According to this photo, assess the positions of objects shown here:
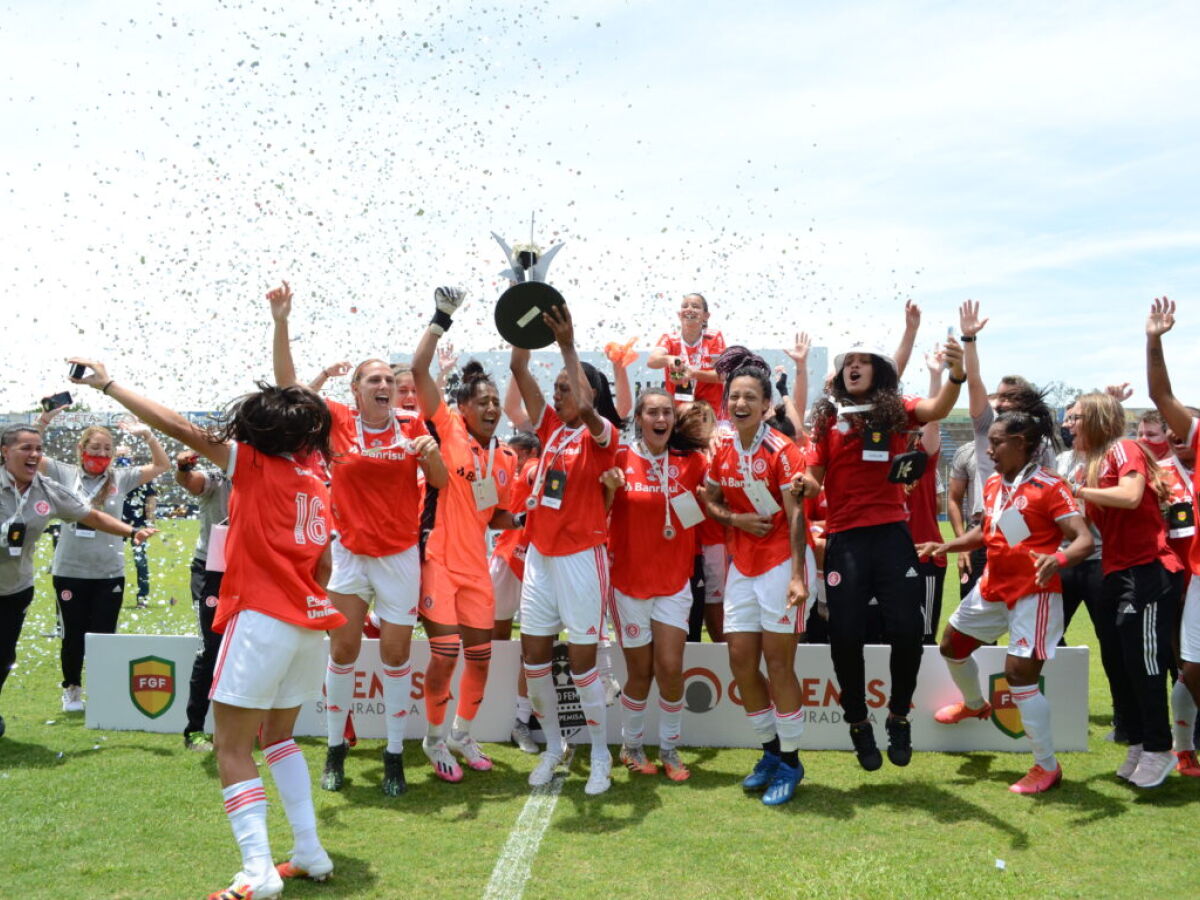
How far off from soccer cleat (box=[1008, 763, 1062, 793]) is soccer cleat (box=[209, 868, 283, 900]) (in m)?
4.14

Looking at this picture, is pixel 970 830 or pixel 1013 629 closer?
pixel 970 830

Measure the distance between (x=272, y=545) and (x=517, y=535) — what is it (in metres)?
3.16

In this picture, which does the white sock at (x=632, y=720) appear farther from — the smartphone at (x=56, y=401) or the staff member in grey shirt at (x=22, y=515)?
the smartphone at (x=56, y=401)

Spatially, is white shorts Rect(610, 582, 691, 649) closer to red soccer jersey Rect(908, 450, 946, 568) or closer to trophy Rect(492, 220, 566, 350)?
trophy Rect(492, 220, 566, 350)

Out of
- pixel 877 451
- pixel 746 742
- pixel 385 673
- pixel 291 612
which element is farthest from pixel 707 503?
pixel 291 612

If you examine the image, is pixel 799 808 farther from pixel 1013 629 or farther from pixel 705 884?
pixel 1013 629

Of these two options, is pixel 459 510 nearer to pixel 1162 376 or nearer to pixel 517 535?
pixel 517 535

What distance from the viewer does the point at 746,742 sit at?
268 inches

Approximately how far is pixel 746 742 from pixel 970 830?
6.08 ft

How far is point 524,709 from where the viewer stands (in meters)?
6.92

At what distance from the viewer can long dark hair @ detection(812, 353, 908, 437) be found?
19.0ft

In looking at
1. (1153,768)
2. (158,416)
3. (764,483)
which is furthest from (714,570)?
(158,416)

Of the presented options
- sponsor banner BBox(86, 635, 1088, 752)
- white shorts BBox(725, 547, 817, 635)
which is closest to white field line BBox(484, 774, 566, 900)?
sponsor banner BBox(86, 635, 1088, 752)

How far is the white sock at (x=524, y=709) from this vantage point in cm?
691
